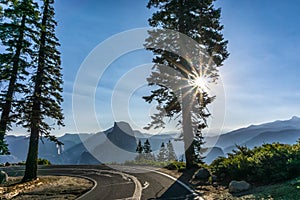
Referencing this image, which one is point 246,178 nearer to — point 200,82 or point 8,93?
point 200,82

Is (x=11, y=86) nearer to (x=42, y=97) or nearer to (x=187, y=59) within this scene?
(x=42, y=97)

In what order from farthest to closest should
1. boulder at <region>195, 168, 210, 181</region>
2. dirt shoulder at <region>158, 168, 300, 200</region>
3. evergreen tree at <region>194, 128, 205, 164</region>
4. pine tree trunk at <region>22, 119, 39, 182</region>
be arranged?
evergreen tree at <region>194, 128, 205, 164</region> → pine tree trunk at <region>22, 119, 39, 182</region> → boulder at <region>195, 168, 210, 181</region> → dirt shoulder at <region>158, 168, 300, 200</region>

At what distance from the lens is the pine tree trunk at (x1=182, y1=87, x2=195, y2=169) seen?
19844mm

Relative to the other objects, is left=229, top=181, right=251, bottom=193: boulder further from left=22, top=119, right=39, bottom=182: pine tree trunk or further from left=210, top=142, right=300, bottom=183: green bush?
left=22, top=119, right=39, bottom=182: pine tree trunk

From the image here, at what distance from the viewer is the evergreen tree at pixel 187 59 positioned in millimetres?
20094

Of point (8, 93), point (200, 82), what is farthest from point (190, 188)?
point (8, 93)

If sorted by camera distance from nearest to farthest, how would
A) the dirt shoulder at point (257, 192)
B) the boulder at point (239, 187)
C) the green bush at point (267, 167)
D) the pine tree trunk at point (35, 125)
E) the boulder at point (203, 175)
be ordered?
the dirt shoulder at point (257, 192)
the green bush at point (267, 167)
the boulder at point (239, 187)
the boulder at point (203, 175)
the pine tree trunk at point (35, 125)

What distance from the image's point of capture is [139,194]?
1128 cm

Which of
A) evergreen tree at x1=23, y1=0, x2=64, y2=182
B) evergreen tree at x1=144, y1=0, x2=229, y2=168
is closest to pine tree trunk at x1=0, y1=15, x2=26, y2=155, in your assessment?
evergreen tree at x1=23, y1=0, x2=64, y2=182

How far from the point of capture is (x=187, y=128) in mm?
20250

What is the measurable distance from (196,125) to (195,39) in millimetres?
7623

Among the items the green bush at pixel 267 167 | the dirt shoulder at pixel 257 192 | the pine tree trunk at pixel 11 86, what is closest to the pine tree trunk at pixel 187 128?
the green bush at pixel 267 167

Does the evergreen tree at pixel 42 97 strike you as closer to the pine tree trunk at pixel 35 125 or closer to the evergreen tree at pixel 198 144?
the pine tree trunk at pixel 35 125

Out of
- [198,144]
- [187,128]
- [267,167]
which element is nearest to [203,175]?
[267,167]
